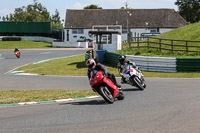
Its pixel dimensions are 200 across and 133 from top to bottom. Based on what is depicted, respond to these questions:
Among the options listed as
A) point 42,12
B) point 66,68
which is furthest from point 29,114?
point 42,12

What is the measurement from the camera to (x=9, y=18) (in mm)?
137625

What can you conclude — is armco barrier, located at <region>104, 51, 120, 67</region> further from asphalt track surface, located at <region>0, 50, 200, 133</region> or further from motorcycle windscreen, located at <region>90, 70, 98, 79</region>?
motorcycle windscreen, located at <region>90, 70, 98, 79</region>

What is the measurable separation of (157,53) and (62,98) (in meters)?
18.1

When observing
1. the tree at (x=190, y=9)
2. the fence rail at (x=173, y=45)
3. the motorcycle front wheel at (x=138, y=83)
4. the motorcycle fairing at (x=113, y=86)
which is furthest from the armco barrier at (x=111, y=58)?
the tree at (x=190, y=9)

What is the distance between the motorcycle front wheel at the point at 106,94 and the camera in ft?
34.1

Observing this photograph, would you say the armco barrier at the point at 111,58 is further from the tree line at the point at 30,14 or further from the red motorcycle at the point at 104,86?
the tree line at the point at 30,14

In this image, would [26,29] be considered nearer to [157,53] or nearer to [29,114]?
[157,53]

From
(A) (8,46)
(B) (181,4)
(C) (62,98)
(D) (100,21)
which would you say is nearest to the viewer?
(C) (62,98)

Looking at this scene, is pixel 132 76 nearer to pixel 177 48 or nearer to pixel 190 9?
pixel 177 48

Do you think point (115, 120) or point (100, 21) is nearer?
point (115, 120)

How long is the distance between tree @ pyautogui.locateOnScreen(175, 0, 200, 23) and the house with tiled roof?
72.0ft

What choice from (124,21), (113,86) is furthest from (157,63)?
(124,21)

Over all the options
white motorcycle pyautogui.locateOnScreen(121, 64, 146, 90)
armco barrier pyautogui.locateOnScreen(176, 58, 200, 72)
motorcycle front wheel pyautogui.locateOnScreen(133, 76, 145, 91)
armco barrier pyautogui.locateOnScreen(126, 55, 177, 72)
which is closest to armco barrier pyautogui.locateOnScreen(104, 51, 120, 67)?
armco barrier pyautogui.locateOnScreen(126, 55, 177, 72)

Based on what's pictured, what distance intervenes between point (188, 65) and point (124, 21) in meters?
53.8
